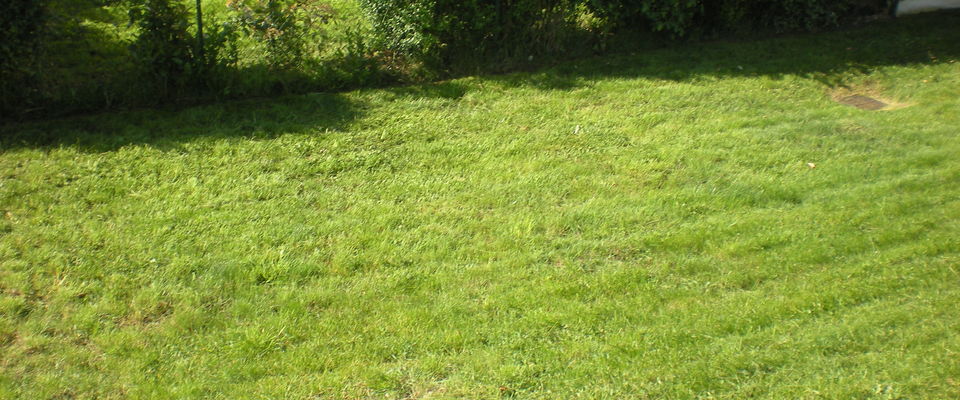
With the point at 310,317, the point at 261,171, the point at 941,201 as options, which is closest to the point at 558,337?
the point at 310,317

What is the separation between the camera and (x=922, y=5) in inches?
418

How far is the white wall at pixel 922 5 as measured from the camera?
10523mm

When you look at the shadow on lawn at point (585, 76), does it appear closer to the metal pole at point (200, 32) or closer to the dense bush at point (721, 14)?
the dense bush at point (721, 14)

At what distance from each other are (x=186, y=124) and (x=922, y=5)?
31.4 ft

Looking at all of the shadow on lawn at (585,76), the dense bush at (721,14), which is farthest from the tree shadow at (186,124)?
the dense bush at (721,14)

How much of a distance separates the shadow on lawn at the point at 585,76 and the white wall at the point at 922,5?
205mm

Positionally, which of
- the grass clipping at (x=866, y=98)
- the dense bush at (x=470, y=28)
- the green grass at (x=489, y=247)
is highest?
the dense bush at (x=470, y=28)

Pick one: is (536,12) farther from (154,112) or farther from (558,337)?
(558,337)

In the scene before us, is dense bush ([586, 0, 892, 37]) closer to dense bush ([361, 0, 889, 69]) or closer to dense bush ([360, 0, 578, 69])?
dense bush ([361, 0, 889, 69])

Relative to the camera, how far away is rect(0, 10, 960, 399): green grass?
4.41 meters

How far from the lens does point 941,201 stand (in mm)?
6199

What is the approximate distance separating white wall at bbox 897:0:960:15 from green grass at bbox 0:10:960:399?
2.76 m

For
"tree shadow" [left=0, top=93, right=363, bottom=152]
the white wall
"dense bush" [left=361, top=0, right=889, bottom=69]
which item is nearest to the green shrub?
"tree shadow" [left=0, top=93, right=363, bottom=152]

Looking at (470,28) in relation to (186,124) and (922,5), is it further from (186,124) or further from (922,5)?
(922,5)
